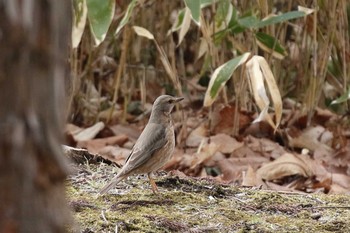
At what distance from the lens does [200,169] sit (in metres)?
6.97

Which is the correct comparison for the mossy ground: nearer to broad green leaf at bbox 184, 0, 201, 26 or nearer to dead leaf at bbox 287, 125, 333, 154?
broad green leaf at bbox 184, 0, 201, 26

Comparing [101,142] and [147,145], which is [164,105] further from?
[101,142]

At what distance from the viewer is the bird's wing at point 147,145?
5.16m

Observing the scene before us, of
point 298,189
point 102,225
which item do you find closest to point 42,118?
point 102,225

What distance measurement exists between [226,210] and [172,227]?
18.3 inches

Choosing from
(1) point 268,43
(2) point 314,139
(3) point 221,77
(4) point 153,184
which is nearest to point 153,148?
(4) point 153,184

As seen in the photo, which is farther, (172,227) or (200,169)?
(200,169)

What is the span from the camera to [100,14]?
554cm

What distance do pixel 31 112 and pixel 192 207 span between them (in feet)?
9.03

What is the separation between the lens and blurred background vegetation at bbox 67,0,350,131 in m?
6.89

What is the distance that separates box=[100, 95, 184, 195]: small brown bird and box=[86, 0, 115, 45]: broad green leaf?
536 mm

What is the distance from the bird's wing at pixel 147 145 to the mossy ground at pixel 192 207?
0.13 metres

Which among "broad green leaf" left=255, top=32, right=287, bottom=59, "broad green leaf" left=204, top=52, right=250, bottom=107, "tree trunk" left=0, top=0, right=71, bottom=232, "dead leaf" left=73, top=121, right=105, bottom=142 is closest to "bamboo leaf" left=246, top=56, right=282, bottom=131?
"broad green leaf" left=204, top=52, right=250, bottom=107

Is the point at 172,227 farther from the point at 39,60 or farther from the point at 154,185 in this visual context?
the point at 39,60
